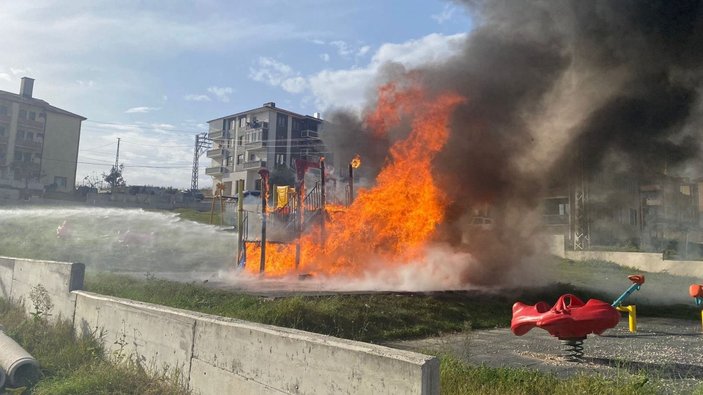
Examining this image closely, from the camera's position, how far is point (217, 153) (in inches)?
2916

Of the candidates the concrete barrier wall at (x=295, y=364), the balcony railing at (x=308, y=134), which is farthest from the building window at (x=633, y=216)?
the concrete barrier wall at (x=295, y=364)

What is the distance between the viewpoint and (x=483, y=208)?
17781 millimetres

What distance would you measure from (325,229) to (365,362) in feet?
47.4

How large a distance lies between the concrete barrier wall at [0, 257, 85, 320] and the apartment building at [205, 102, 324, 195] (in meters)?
53.0

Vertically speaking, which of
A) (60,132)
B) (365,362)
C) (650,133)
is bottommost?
(365,362)

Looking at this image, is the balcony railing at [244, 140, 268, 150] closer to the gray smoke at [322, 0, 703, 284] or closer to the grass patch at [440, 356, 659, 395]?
the gray smoke at [322, 0, 703, 284]

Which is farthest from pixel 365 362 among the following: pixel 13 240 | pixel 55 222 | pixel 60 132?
pixel 60 132

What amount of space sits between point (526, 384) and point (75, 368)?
20.2 ft

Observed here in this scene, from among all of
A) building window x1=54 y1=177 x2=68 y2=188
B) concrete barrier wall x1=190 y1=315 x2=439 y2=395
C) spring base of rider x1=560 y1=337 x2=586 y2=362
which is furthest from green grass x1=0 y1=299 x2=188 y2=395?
building window x1=54 y1=177 x2=68 y2=188

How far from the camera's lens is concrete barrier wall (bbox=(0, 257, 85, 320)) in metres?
9.34

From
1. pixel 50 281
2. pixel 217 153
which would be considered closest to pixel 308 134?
pixel 217 153

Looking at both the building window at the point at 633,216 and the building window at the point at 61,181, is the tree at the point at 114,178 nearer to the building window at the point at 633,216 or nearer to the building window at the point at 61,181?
the building window at the point at 61,181

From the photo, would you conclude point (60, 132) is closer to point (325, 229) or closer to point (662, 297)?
point (325, 229)

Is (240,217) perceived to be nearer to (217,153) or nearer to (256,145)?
(256,145)
